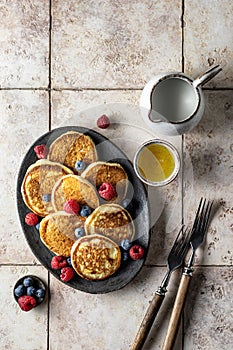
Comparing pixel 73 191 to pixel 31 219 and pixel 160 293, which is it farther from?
pixel 160 293

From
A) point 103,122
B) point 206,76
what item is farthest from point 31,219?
point 206,76

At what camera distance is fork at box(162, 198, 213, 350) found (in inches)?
61.2

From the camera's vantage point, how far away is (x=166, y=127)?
152 centimetres

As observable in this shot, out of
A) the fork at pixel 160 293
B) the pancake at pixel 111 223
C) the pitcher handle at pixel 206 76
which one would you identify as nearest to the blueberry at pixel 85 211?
the pancake at pixel 111 223

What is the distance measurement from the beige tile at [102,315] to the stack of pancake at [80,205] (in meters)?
0.08

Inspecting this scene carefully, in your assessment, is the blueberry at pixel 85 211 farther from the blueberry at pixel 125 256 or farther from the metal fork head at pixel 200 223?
the metal fork head at pixel 200 223

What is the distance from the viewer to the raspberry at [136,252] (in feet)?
5.09

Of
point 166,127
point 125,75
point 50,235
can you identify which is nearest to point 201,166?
point 166,127

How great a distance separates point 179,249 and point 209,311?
16 cm

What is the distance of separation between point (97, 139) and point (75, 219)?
0.19 meters

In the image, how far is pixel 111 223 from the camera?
1.55 m

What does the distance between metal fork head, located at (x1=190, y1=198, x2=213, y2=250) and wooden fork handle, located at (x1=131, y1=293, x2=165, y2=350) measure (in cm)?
14

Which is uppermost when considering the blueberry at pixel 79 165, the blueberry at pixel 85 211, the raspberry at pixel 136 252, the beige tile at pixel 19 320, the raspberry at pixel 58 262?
the blueberry at pixel 79 165

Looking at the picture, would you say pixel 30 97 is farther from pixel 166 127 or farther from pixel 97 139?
pixel 166 127
